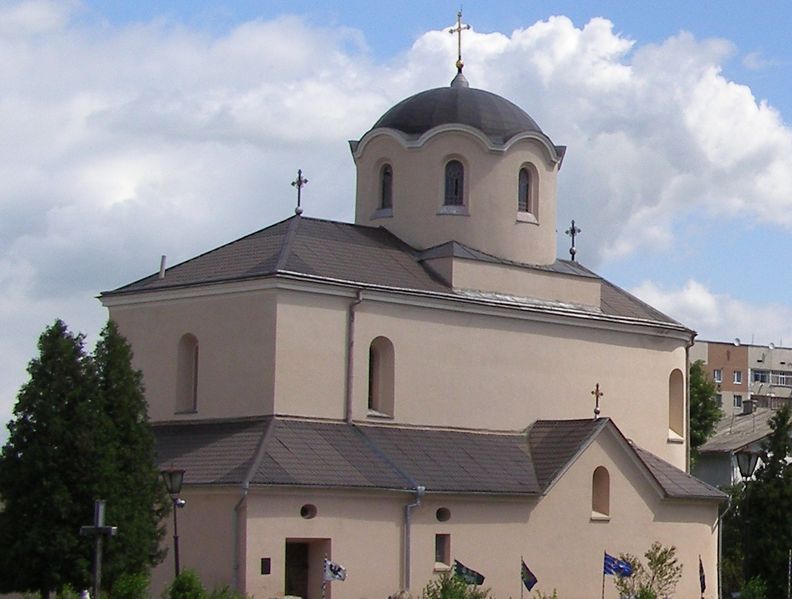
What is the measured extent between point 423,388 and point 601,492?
514 centimetres

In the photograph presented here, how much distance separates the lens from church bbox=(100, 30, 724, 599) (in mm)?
34688

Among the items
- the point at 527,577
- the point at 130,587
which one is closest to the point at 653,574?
the point at 527,577

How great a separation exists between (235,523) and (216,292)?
6.43 metres

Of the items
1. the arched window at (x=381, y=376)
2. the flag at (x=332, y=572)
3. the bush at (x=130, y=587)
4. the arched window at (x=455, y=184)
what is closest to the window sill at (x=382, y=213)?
the arched window at (x=455, y=184)

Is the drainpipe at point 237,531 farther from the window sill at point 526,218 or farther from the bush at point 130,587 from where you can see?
the window sill at point 526,218

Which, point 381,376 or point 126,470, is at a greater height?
point 381,376

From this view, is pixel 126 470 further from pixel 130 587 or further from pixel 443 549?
pixel 443 549

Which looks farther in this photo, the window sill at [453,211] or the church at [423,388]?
the window sill at [453,211]

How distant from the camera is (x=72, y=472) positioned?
30219mm

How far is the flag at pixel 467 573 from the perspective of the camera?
1419 inches

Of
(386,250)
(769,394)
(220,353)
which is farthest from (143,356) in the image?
(769,394)

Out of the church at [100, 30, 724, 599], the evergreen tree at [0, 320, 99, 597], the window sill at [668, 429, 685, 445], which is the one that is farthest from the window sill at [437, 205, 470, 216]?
the evergreen tree at [0, 320, 99, 597]

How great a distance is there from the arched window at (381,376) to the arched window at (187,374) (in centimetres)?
414

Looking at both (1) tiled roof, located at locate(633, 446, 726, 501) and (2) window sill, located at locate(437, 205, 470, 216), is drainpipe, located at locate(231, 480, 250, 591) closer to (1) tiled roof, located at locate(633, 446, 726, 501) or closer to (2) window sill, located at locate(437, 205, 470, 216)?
(1) tiled roof, located at locate(633, 446, 726, 501)
